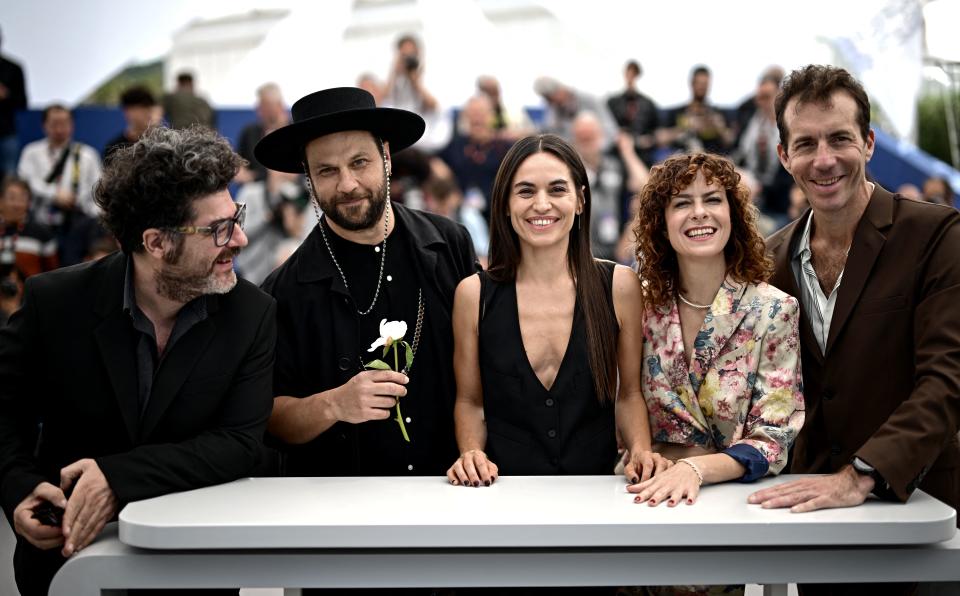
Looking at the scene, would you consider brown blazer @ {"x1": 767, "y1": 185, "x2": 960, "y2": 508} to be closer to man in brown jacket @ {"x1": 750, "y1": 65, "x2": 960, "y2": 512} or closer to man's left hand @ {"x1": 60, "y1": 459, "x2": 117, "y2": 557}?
man in brown jacket @ {"x1": 750, "y1": 65, "x2": 960, "y2": 512}

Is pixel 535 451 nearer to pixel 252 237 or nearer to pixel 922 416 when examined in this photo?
pixel 922 416

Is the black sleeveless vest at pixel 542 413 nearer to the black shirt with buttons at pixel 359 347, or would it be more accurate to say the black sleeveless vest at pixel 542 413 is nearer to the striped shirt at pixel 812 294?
the black shirt with buttons at pixel 359 347

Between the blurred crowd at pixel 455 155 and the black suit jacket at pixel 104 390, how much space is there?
6.53 meters

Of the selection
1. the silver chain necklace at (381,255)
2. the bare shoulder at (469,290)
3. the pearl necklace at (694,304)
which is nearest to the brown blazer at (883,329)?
the pearl necklace at (694,304)

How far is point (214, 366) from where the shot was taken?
2.46 m

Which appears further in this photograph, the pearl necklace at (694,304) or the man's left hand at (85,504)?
the pearl necklace at (694,304)

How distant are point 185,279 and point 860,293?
1.91 m

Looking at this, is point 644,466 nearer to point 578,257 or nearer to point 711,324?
point 711,324

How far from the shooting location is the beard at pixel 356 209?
293 centimetres

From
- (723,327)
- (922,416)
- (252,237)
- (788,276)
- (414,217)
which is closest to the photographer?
(922,416)

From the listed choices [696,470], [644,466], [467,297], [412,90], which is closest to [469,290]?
[467,297]

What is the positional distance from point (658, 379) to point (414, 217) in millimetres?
1049

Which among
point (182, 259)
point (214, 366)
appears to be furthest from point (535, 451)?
point (182, 259)

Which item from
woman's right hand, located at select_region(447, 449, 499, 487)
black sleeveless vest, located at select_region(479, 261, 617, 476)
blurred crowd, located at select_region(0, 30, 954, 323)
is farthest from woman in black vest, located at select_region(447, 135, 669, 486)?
blurred crowd, located at select_region(0, 30, 954, 323)
